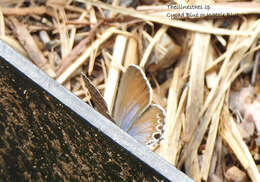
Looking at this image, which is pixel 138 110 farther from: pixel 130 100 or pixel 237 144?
pixel 237 144

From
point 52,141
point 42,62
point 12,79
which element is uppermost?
point 12,79

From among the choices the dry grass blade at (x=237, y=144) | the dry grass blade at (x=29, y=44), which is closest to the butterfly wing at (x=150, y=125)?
the dry grass blade at (x=237, y=144)

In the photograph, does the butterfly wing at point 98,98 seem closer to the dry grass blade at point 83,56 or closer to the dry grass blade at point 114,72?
the dry grass blade at point 114,72

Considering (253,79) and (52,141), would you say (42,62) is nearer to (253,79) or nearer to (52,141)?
(52,141)

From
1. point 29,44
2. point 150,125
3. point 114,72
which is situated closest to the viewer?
point 150,125

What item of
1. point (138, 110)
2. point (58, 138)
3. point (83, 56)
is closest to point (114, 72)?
point (83, 56)

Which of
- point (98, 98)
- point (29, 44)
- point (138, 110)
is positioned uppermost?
point (98, 98)

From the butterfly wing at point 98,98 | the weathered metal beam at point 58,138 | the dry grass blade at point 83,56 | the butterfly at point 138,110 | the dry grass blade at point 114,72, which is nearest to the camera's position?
the weathered metal beam at point 58,138

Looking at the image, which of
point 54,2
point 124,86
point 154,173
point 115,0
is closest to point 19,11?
point 54,2
